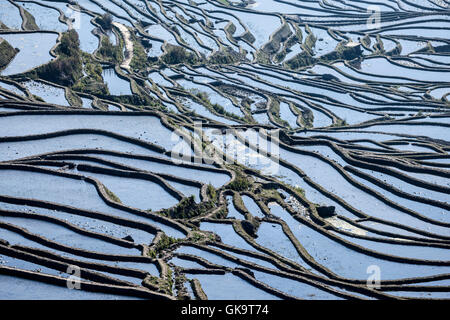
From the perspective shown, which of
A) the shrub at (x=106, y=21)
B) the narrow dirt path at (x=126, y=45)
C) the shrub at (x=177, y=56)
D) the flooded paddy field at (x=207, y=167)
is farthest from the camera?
the shrub at (x=106, y=21)

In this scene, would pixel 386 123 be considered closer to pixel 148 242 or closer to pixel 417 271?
pixel 417 271

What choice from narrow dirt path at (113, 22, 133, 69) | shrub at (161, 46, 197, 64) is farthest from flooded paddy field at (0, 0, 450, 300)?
narrow dirt path at (113, 22, 133, 69)

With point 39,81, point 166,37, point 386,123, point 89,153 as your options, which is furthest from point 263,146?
point 166,37

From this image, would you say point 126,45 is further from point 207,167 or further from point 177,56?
point 207,167

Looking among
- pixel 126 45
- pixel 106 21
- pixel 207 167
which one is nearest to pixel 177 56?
pixel 126 45

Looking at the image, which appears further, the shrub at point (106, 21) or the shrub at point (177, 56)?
the shrub at point (106, 21)

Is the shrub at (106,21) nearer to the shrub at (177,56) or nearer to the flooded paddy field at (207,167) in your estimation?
the flooded paddy field at (207,167)

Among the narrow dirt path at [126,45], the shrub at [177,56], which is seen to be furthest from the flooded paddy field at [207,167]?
the narrow dirt path at [126,45]

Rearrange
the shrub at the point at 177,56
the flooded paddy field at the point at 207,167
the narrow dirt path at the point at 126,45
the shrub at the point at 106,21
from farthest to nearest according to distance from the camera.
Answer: the shrub at the point at 106,21 < the shrub at the point at 177,56 < the narrow dirt path at the point at 126,45 < the flooded paddy field at the point at 207,167
